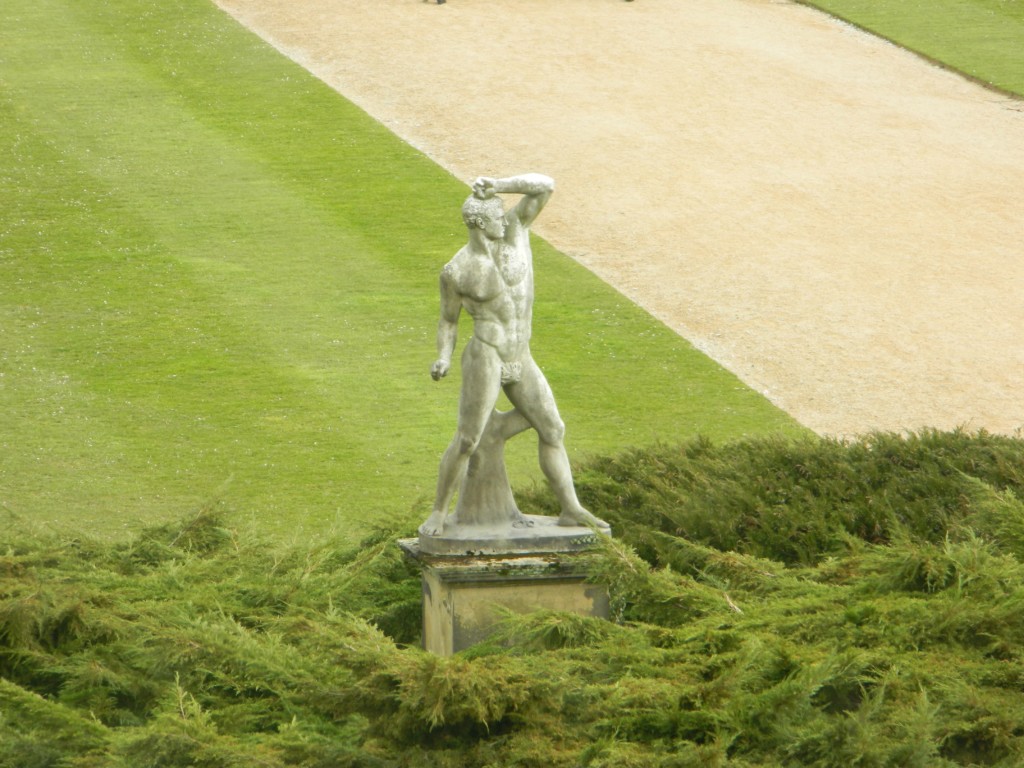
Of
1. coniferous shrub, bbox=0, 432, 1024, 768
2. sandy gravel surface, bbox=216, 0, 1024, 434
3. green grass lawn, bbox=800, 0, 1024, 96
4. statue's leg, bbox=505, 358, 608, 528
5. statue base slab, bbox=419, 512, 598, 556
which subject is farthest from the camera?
green grass lawn, bbox=800, 0, 1024, 96

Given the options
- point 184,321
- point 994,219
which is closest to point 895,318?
point 994,219

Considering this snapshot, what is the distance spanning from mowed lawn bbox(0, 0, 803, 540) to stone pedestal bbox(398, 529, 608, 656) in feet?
6.44

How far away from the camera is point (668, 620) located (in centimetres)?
911

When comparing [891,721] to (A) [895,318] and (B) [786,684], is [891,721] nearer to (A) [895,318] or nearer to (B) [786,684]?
(B) [786,684]

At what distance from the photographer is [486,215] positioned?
380 inches

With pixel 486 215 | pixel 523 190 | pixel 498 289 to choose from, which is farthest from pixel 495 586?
pixel 523 190

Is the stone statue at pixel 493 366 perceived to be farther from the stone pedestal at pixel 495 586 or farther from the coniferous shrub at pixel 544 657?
the coniferous shrub at pixel 544 657

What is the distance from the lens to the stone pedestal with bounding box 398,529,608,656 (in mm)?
9719

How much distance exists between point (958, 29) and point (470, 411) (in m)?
22.3

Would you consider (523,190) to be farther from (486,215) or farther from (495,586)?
(495,586)

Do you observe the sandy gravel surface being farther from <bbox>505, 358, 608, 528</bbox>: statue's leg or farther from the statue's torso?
the statue's torso

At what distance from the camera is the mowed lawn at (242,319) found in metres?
15.1

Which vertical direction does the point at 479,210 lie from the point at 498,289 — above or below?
above

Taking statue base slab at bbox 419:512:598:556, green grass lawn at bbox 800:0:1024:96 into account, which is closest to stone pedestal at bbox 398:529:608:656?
statue base slab at bbox 419:512:598:556
